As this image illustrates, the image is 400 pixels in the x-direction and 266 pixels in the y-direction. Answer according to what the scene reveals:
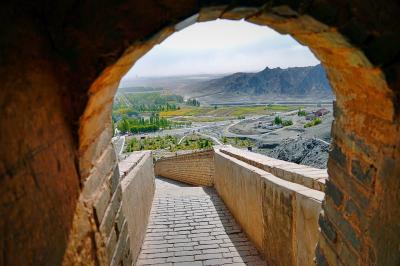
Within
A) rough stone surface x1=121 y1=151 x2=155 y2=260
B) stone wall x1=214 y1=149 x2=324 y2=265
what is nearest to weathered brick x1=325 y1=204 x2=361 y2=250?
stone wall x1=214 y1=149 x2=324 y2=265

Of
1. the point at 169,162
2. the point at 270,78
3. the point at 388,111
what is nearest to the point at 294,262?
the point at 388,111

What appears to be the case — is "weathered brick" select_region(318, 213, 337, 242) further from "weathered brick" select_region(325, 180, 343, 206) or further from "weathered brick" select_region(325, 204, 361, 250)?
→ "weathered brick" select_region(325, 180, 343, 206)

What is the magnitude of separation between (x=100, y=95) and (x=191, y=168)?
9965 millimetres

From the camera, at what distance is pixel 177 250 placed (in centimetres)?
535

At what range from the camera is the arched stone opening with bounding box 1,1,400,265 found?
4.92 ft

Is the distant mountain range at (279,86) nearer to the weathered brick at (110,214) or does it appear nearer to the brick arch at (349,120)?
the brick arch at (349,120)

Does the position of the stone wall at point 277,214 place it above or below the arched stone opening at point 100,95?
below

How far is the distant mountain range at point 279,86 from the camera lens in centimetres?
9450

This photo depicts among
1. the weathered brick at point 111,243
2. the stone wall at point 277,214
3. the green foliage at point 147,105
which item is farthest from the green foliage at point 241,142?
the green foliage at point 147,105

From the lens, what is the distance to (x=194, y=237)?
586 cm

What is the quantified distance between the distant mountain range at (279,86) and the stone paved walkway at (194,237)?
279 ft

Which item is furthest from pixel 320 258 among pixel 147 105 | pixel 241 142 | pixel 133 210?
pixel 147 105

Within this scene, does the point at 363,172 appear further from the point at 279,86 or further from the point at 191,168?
the point at 279,86

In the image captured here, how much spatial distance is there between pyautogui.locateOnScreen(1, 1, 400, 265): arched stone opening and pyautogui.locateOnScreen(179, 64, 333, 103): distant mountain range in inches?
3511
